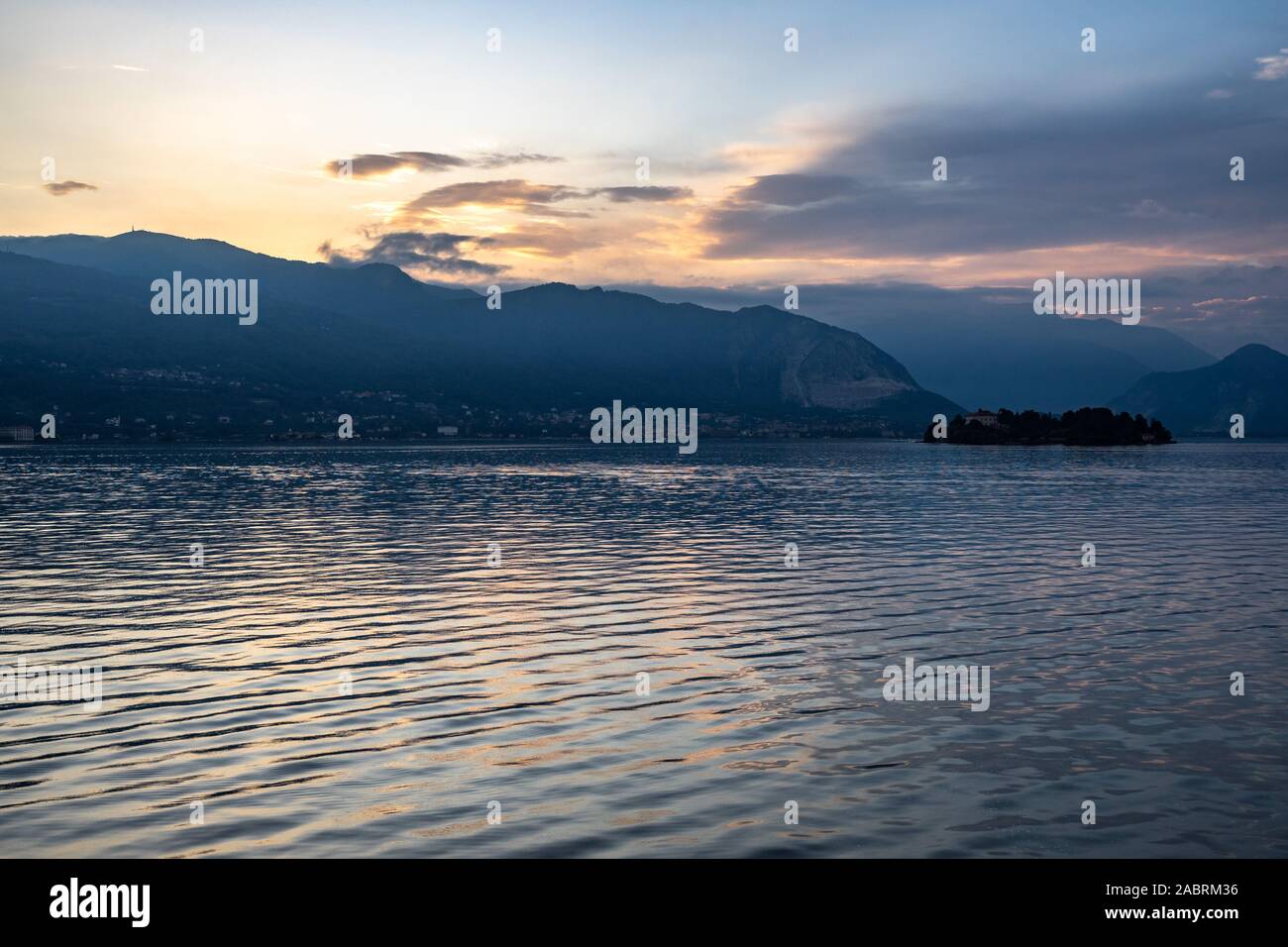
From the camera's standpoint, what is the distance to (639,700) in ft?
79.0

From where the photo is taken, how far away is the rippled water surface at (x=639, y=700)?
16328mm

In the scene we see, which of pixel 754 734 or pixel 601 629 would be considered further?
pixel 601 629

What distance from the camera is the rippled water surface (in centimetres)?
1633

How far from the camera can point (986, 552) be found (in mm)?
55031

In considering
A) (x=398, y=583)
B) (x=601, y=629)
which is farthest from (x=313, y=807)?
(x=398, y=583)

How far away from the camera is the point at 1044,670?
26969 millimetres
